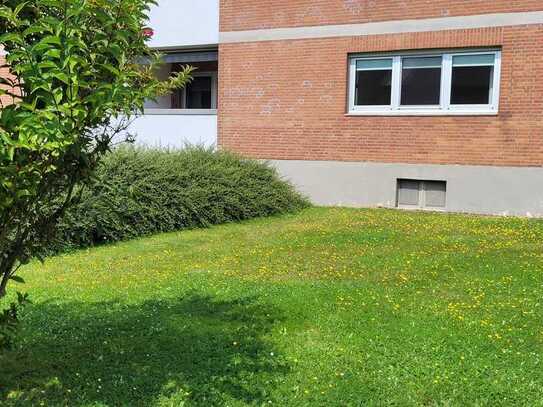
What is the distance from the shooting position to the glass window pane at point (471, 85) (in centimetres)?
1261

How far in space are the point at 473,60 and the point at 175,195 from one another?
6.72 m

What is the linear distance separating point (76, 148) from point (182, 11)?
14.0 metres

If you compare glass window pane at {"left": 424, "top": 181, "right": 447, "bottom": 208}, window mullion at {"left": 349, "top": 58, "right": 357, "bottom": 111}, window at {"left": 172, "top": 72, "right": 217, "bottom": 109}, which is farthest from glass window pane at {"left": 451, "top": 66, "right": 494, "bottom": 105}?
window at {"left": 172, "top": 72, "right": 217, "bottom": 109}

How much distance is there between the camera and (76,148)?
3.35m

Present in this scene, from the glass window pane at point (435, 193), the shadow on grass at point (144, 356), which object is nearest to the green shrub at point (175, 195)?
the glass window pane at point (435, 193)

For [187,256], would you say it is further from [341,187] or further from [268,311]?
[341,187]

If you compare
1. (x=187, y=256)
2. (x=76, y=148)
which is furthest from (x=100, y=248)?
(x=76, y=148)

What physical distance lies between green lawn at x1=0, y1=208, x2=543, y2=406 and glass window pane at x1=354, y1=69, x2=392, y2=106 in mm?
5328

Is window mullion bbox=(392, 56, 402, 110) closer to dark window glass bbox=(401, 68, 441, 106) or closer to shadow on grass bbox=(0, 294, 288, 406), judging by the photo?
dark window glass bbox=(401, 68, 441, 106)

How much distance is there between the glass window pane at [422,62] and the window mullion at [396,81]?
120 mm

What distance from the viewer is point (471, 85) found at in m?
12.8

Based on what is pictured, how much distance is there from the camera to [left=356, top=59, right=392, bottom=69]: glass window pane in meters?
13.7

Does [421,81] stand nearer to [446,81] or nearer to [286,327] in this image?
[446,81]

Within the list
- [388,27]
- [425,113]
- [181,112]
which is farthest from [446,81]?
[181,112]
